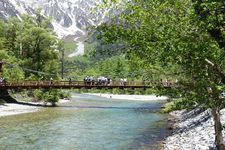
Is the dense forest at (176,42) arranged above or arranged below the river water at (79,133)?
above

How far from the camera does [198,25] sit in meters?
11.3

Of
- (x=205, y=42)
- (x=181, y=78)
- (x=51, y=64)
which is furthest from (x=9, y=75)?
(x=205, y=42)

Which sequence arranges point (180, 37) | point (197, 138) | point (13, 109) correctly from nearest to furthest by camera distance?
point (180, 37), point (197, 138), point (13, 109)

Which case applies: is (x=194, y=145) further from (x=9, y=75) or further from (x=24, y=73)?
(x=24, y=73)

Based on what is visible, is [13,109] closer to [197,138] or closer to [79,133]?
[79,133]

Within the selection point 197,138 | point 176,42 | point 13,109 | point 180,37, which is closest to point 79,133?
point 197,138

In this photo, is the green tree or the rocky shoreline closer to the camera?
the green tree

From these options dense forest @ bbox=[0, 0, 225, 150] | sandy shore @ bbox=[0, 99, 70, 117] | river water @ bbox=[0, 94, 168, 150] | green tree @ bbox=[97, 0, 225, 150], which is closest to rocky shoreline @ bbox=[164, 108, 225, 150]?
river water @ bbox=[0, 94, 168, 150]

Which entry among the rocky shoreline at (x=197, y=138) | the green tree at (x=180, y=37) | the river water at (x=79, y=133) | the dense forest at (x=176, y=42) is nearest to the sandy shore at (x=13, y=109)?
the river water at (x=79, y=133)

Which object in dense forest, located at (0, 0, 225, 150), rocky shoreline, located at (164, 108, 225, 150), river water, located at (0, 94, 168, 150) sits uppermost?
dense forest, located at (0, 0, 225, 150)

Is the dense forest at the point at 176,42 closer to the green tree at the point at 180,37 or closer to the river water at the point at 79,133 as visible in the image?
the green tree at the point at 180,37

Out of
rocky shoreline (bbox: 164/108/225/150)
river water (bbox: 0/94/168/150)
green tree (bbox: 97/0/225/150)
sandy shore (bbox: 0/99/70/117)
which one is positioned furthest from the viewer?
sandy shore (bbox: 0/99/70/117)

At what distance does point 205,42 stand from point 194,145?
15021 mm

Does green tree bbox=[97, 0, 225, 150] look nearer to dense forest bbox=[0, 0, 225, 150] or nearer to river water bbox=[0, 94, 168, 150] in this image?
dense forest bbox=[0, 0, 225, 150]
